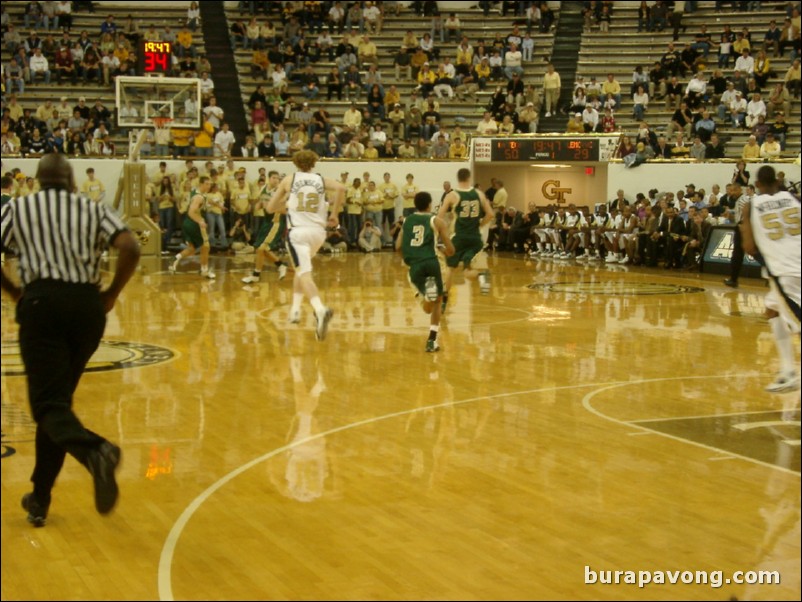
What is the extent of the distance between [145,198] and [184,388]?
58.7 ft

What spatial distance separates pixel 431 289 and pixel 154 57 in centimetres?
1898

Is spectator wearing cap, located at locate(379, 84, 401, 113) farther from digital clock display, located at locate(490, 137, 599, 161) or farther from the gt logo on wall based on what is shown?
the gt logo on wall

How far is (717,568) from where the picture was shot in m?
5.73

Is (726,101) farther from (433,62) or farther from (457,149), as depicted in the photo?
(433,62)

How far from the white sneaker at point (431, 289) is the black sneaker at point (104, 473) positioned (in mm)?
7378

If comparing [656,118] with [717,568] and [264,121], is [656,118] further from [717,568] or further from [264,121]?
[717,568]

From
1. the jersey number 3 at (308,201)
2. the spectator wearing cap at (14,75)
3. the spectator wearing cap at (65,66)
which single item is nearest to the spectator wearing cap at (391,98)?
the spectator wearing cap at (65,66)

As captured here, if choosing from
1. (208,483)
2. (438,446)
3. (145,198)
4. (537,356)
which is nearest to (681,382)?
(537,356)

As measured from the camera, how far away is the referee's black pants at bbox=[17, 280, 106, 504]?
5543 mm

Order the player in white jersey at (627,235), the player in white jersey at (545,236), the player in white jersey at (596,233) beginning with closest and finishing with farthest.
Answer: the player in white jersey at (627,235) < the player in white jersey at (596,233) < the player in white jersey at (545,236)

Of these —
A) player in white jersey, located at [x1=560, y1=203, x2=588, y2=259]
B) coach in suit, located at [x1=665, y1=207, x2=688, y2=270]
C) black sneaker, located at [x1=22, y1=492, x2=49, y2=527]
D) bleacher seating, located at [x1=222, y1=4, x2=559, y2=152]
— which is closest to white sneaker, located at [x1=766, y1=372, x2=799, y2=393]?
black sneaker, located at [x1=22, y1=492, x2=49, y2=527]

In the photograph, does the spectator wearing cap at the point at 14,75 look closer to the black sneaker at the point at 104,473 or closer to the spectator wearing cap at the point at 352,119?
the spectator wearing cap at the point at 352,119

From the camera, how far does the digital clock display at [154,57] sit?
96.2 ft

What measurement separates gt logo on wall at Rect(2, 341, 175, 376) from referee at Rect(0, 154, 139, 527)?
5892mm
